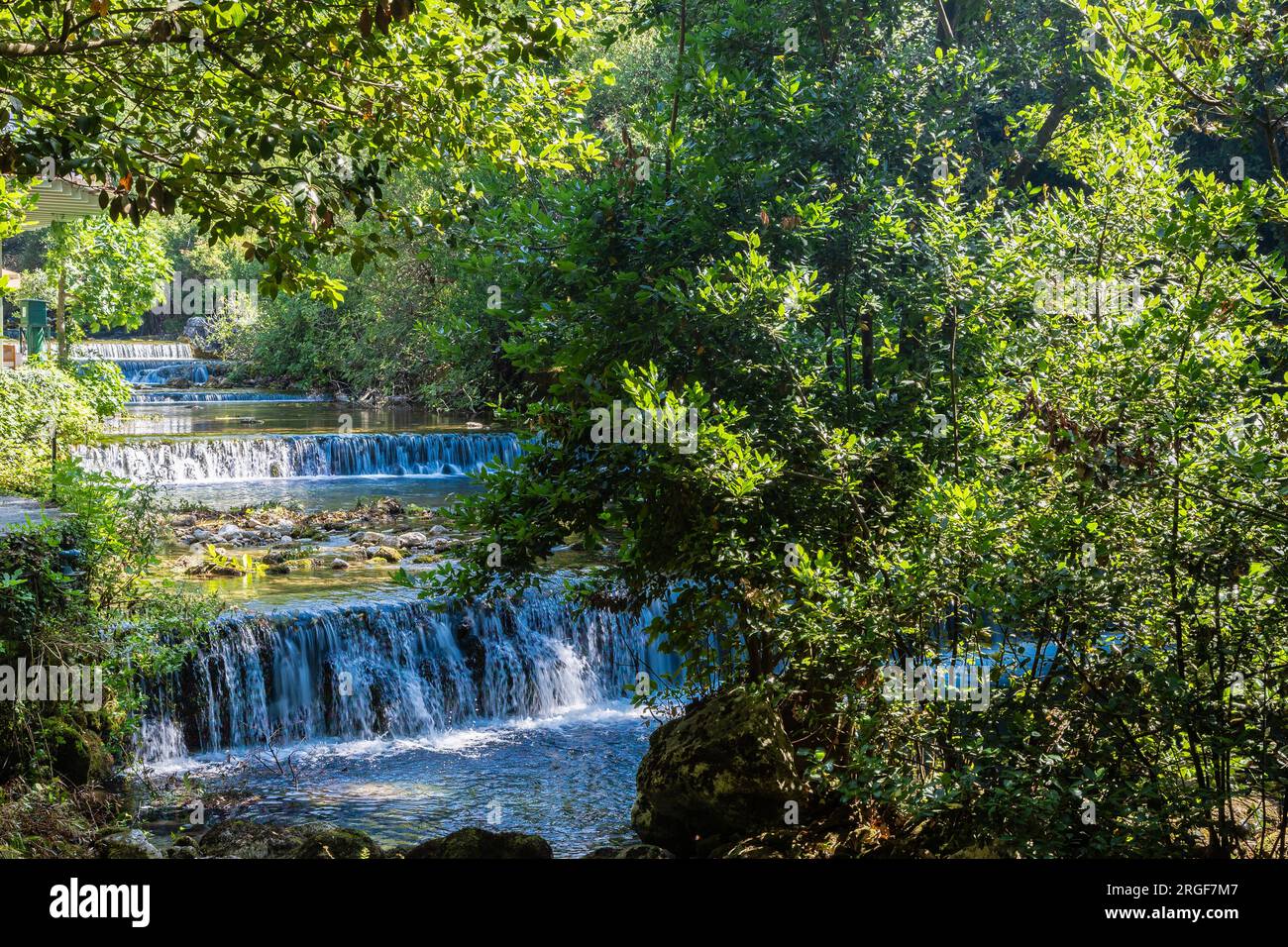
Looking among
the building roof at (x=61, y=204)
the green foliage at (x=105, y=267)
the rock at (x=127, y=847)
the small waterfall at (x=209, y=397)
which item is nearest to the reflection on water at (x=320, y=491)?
the green foliage at (x=105, y=267)

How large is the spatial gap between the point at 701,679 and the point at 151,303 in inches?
631

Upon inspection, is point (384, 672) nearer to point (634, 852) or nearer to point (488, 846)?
point (488, 846)

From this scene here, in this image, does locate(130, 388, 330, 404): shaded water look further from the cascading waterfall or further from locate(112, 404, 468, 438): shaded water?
the cascading waterfall

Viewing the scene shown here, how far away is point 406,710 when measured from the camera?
10.5m

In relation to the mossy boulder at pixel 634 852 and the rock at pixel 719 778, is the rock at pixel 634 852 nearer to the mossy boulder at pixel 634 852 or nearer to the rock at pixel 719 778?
the mossy boulder at pixel 634 852

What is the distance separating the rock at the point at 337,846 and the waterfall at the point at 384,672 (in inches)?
124

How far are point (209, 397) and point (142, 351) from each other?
13734 millimetres

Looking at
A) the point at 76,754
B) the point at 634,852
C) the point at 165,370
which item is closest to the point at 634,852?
the point at 634,852

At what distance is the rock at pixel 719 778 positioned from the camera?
22.0 ft

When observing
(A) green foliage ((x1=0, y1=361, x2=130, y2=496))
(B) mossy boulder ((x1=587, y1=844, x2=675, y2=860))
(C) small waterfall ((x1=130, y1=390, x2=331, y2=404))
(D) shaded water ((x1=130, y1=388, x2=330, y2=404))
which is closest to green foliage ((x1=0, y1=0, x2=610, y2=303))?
(B) mossy boulder ((x1=587, y1=844, x2=675, y2=860))
